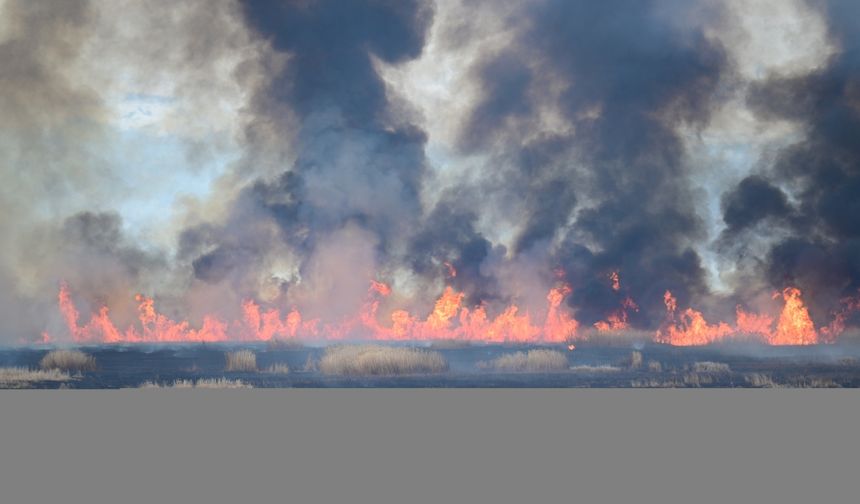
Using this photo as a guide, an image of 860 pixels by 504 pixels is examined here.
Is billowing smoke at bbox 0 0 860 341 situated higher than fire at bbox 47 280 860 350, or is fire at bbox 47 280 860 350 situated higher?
billowing smoke at bbox 0 0 860 341

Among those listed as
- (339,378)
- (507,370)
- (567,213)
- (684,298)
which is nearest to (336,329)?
(339,378)

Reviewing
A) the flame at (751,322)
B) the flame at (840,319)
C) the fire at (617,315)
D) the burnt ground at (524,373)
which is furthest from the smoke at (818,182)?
the fire at (617,315)

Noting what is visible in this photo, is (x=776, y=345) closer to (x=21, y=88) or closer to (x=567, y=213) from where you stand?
(x=567, y=213)

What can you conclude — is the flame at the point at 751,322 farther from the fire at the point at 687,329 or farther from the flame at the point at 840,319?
the flame at the point at 840,319

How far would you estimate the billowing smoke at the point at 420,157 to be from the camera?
1686 centimetres

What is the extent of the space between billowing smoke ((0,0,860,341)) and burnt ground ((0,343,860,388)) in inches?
23.9

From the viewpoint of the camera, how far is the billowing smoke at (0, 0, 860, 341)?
16.9 meters

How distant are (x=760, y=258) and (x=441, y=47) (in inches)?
262

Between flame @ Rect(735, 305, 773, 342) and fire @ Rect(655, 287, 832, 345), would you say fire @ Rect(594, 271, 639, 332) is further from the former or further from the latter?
flame @ Rect(735, 305, 773, 342)

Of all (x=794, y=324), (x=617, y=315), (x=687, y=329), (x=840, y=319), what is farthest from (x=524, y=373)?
(x=840, y=319)

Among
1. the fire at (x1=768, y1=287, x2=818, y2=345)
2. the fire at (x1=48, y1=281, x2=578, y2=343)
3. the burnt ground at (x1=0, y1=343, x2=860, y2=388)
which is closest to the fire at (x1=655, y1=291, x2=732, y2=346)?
the burnt ground at (x1=0, y1=343, x2=860, y2=388)

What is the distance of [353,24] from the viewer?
17.5 metres

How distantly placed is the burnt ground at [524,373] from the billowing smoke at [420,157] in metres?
0.61

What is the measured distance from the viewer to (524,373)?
55.4 ft
